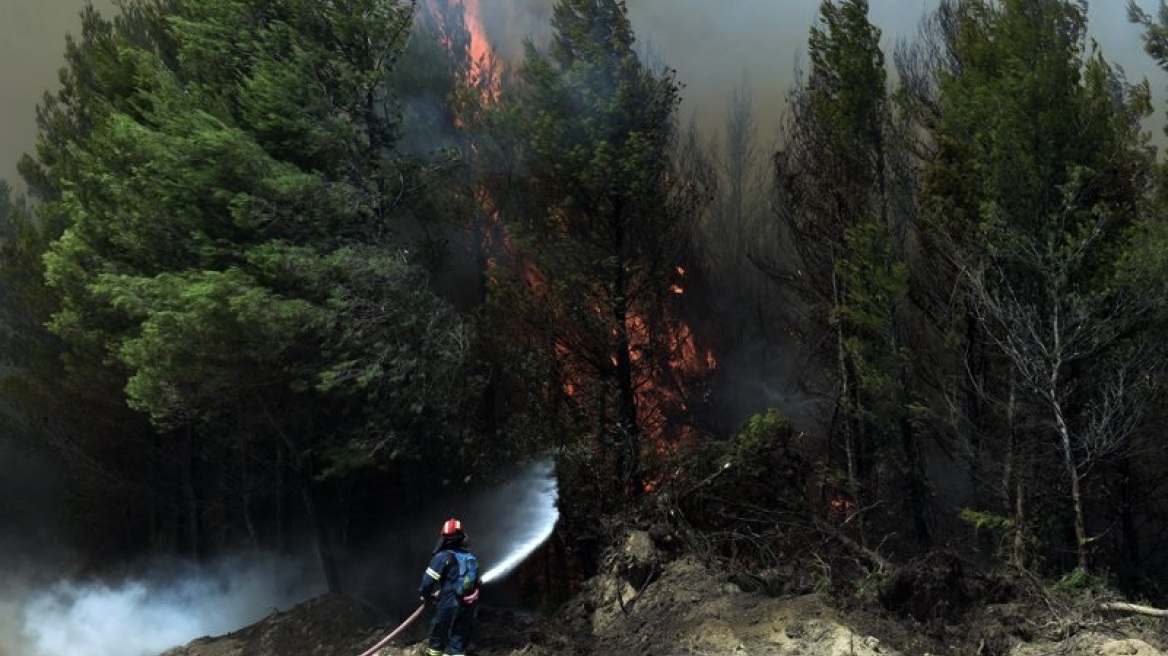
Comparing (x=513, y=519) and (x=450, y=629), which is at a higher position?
(x=513, y=519)

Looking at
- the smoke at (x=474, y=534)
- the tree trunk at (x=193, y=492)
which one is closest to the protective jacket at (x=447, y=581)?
the smoke at (x=474, y=534)

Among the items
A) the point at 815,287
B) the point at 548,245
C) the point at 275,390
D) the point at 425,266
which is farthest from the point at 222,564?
the point at 815,287

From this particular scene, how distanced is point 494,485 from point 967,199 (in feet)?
28.5

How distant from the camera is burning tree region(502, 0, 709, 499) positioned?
15312 millimetres

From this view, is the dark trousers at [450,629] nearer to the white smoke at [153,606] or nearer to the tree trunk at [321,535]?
the tree trunk at [321,535]

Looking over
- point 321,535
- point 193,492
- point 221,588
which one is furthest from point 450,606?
point 193,492

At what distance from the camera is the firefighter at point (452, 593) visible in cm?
1016

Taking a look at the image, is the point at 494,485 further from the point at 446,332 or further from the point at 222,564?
the point at 222,564

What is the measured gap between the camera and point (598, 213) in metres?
16.0

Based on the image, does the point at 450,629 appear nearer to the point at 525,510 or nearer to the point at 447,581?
the point at 447,581

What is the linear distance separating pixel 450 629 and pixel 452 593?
0.47 metres

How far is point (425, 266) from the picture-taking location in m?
15.9

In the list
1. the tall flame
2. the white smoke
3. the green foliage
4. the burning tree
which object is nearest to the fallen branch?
the green foliage

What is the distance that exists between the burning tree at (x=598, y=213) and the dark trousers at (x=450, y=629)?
4802mm
